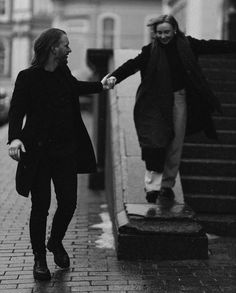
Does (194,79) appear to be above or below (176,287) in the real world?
above

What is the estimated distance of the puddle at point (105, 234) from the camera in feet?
19.6

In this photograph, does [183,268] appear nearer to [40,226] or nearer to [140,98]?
[40,226]

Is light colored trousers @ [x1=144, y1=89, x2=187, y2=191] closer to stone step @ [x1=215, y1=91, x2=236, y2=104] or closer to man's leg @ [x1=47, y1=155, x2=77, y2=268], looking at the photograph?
man's leg @ [x1=47, y1=155, x2=77, y2=268]

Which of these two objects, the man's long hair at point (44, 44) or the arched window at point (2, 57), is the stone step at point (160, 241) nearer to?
the man's long hair at point (44, 44)

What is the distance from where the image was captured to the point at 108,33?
4175 cm

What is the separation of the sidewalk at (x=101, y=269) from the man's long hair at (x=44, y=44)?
62.4 inches

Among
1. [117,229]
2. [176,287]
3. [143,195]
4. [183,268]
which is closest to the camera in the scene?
[176,287]

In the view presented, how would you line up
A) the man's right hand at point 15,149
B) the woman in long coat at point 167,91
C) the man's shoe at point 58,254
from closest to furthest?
the man's right hand at point 15,149
the man's shoe at point 58,254
the woman in long coat at point 167,91

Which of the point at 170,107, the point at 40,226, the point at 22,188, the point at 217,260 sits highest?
the point at 170,107

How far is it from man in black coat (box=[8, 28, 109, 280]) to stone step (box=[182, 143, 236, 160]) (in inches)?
112

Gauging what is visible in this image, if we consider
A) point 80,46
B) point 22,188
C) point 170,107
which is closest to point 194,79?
point 170,107

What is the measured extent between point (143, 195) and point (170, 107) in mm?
887

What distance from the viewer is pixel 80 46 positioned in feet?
135

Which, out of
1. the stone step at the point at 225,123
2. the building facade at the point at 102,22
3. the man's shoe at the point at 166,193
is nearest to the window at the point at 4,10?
the building facade at the point at 102,22
